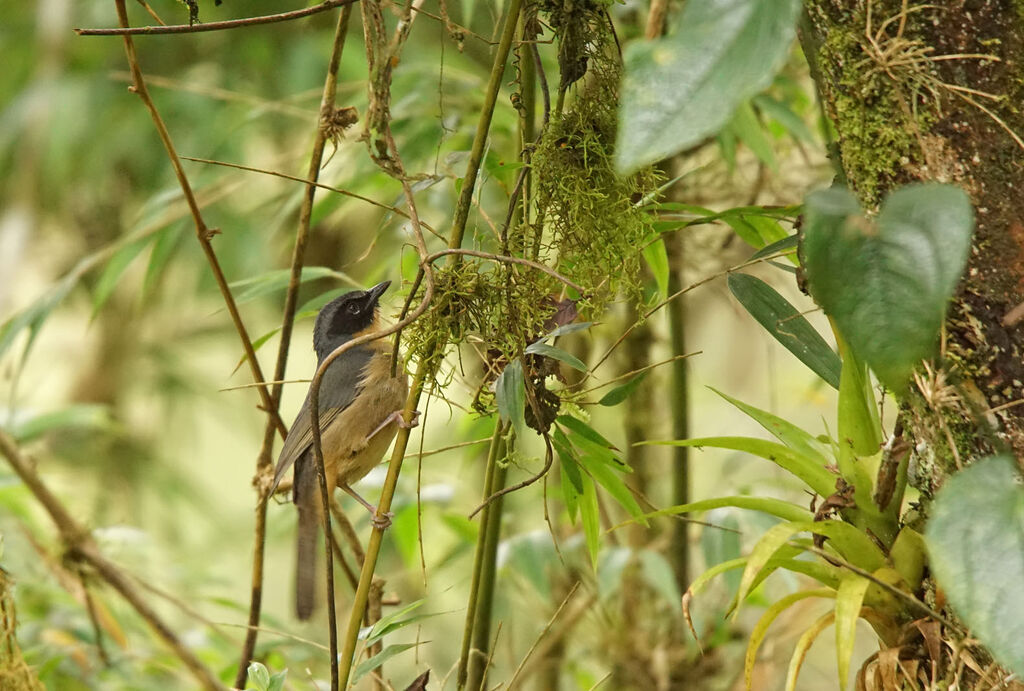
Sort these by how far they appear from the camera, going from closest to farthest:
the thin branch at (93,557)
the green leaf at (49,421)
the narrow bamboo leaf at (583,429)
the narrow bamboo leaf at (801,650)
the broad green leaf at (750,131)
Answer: the narrow bamboo leaf at (801,650) → the narrow bamboo leaf at (583,429) → the thin branch at (93,557) → the broad green leaf at (750,131) → the green leaf at (49,421)

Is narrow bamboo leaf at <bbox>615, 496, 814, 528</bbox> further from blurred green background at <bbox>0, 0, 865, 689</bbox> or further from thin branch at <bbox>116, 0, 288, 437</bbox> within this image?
thin branch at <bbox>116, 0, 288, 437</bbox>

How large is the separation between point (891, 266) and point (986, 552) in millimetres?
258

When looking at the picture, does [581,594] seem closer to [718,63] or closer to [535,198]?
[535,198]

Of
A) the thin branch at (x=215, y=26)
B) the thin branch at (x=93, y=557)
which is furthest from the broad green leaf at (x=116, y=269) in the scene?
the thin branch at (x=215, y=26)

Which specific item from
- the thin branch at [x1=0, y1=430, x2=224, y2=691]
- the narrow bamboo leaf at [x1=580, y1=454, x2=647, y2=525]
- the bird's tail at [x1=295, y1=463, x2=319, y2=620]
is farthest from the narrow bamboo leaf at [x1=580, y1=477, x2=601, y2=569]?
the bird's tail at [x1=295, y1=463, x2=319, y2=620]

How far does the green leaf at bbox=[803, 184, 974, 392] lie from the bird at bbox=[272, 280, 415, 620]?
4.10 ft

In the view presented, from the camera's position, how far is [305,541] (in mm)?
2143

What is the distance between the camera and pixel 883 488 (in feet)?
3.96

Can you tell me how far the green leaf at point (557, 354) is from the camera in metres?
1.10

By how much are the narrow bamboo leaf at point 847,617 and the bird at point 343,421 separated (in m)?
0.97

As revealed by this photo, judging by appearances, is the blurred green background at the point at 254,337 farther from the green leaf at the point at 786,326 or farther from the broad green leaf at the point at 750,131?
the green leaf at the point at 786,326

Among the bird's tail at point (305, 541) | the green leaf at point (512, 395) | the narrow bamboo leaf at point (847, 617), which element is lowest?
the bird's tail at point (305, 541)

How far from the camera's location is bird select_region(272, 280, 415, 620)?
1.97 metres

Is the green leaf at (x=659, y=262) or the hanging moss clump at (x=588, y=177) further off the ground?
the hanging moss clump at (x=588, y=177)
